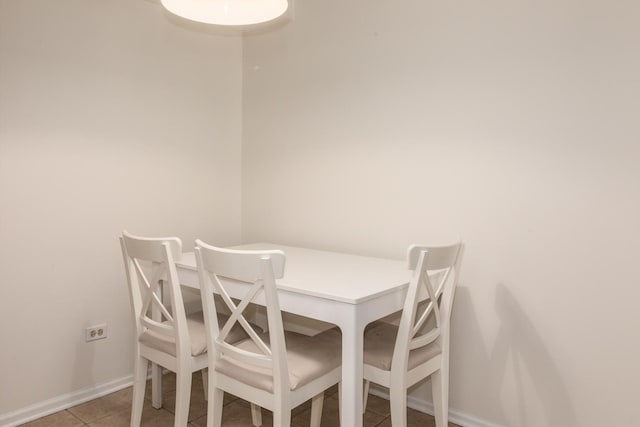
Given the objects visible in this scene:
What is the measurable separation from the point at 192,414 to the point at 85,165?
1368 mm

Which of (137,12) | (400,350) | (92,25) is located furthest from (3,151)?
(400,350)

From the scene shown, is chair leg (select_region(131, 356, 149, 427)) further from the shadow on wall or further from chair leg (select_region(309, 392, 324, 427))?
the shadow on wall

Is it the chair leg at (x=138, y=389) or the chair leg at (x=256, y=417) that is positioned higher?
the chair leg at (x=138, y=389)

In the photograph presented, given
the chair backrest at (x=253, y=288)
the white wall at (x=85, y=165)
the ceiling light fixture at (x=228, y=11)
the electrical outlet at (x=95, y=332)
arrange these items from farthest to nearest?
the electrical outlet at (x=95, y=332) < the white wall at (x=85, y=165) < the ceiling light fixture at (x=228, y=11) < the chair backrest at (x=253, y=288)

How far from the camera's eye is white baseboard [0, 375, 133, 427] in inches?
81.9

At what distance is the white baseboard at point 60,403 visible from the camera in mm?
2081

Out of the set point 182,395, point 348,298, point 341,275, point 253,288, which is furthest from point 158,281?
Result: point 348,298

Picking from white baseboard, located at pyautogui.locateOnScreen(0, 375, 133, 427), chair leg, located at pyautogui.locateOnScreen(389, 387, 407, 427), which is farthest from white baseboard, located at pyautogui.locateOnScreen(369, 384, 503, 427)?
white baseboard, located at pyautogui.locateOnScreen(0, 375, 133, 427)

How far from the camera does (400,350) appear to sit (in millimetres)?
1604

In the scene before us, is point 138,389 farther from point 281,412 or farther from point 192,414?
point 281,412

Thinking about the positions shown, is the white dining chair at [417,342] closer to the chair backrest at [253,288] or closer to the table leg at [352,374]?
the table leg at [352,374]

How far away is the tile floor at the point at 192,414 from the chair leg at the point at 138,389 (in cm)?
16

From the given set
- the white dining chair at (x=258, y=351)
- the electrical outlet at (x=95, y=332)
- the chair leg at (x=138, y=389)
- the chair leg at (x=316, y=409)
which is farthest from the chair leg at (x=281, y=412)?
the electrical outlet at (x=95, y=332)

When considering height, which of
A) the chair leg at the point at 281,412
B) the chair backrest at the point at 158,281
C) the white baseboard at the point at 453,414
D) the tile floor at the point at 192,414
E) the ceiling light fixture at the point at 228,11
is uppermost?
the ceiling light fixture at the point at 228,11
